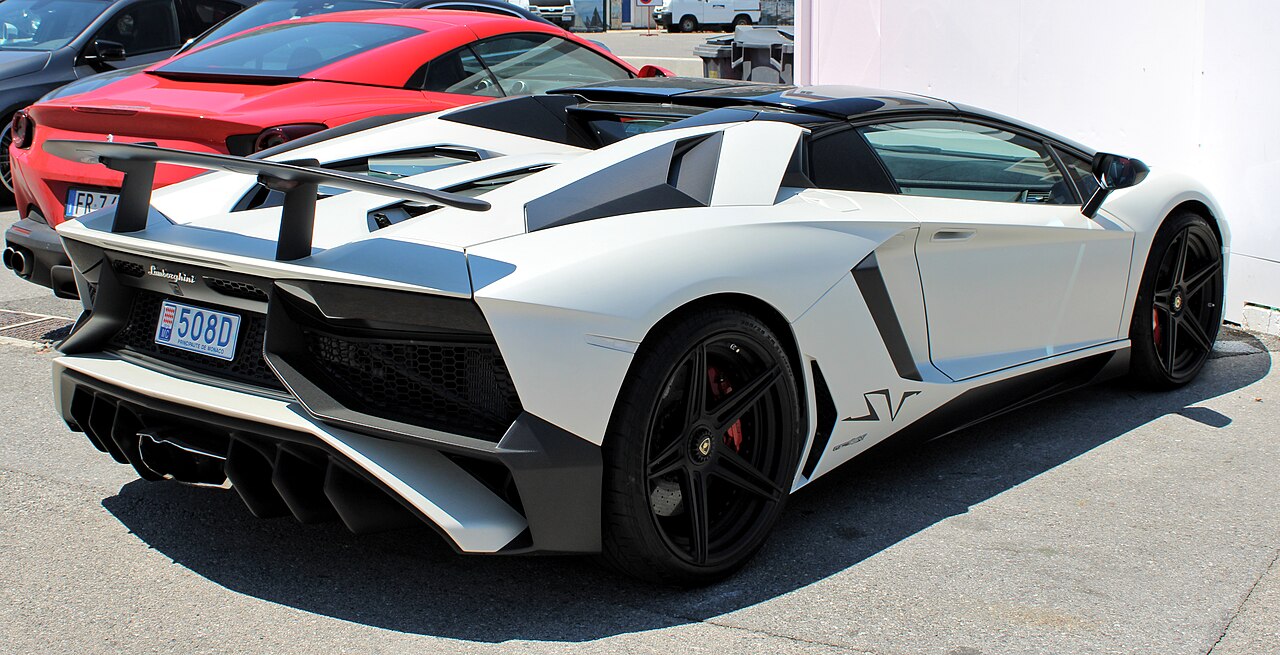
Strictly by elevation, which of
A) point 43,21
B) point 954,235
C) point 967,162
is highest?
point 43,21

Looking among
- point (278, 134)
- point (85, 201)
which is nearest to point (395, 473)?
point (278, 134)

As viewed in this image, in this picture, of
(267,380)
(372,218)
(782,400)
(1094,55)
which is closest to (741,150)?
(782,400)

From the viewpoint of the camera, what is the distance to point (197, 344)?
3.21 m

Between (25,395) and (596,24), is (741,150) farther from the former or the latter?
(596,24)

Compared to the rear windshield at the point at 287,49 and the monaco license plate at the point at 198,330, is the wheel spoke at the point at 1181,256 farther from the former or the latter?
the rear windshield at the point at 287,49

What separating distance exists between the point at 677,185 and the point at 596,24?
38.7 metres

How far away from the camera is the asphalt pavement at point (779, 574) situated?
2.96 meters

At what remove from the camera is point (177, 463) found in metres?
3.24

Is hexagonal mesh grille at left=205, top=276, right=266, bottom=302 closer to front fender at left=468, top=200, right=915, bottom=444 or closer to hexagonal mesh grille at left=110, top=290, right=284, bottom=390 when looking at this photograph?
hexagonal mesh grille at left=110, top=290, right=284, bottom=390

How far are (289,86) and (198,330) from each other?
263 centimetres

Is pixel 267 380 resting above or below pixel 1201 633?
above

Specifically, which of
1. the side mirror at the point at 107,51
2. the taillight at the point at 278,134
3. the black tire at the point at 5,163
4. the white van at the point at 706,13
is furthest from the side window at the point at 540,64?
the white van at the point at 706,13

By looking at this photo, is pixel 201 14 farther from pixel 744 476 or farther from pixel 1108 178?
pixel 744 476

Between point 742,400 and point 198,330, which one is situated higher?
point 198,330
